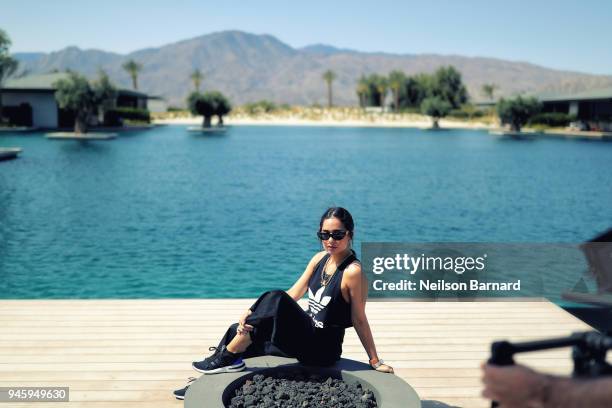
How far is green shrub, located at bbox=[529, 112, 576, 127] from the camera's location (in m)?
73.8

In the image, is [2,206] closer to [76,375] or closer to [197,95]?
[76,375]

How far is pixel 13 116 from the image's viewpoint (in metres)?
61.9

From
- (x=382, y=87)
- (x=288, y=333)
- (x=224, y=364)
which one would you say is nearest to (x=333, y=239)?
(x=288, y=333)

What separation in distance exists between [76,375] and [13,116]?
63.9 meters

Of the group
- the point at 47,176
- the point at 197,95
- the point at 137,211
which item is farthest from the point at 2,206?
the point at 197,95

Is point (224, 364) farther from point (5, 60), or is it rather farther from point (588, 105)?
point (588, 105)

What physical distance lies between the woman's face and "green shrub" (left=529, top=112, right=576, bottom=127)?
246ft

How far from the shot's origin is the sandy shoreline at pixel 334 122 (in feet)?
310

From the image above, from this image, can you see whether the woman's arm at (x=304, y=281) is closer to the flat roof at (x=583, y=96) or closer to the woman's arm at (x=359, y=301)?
the woman's arm at (x=359, y=301)

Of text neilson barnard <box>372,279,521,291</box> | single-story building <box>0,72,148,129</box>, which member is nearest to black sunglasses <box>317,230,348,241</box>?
text neilson barnard <box>372,279,521,291</box>

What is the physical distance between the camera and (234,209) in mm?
23047

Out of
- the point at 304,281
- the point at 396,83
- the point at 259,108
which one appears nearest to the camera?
the point at 304,281

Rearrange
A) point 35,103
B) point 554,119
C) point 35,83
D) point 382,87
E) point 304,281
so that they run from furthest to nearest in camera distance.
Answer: point 382,87, point 554,119, point 35,83, point 35,103, point 304,281

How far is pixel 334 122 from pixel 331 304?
349ft
